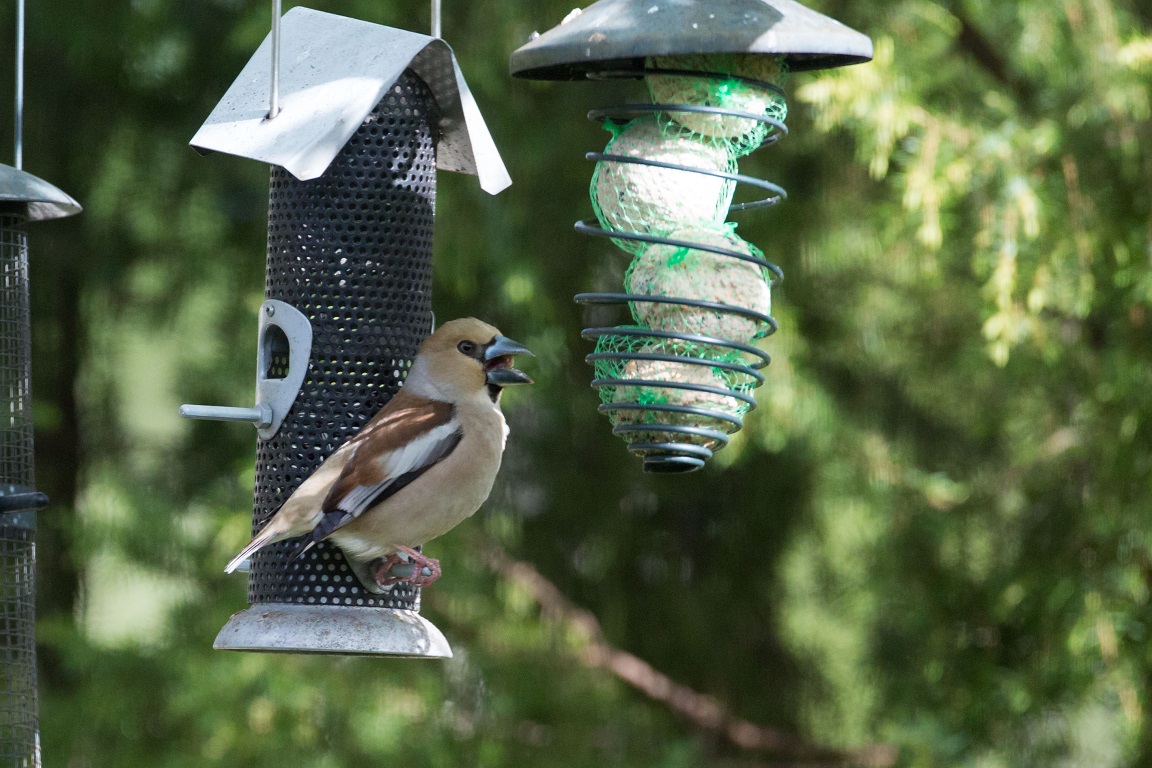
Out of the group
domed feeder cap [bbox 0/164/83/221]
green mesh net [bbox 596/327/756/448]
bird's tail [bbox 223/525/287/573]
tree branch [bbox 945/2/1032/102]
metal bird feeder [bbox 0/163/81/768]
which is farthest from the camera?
tree branch [bbox 945/2/1032/102]

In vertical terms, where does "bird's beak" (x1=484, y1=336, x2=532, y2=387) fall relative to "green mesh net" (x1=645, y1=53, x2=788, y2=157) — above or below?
below

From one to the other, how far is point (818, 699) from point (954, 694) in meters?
1.91

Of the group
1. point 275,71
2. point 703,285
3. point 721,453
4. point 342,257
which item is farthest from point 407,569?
point 721,453

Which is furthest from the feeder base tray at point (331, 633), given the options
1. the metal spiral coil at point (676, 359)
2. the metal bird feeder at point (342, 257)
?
the metal spiral coil at point (676, 359)

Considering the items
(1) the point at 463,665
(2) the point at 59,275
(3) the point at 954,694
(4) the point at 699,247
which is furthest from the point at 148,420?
(4) the point at 699,247

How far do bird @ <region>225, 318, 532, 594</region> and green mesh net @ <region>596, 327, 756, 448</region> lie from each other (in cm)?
46

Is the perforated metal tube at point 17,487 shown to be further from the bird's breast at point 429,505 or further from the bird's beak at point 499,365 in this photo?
the bird's beak at point 499,365

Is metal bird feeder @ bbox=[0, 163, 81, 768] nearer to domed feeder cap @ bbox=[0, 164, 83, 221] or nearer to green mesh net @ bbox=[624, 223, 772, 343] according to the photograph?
domed feeder cap @ bbox=[0, 164, 83, 221]

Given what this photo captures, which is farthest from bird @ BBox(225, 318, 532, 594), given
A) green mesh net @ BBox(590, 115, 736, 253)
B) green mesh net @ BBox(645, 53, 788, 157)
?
green mesh net @ BBox(645, 53, 788, 157)

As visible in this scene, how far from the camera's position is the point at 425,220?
584cm

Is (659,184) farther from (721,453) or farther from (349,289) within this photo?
(721,453)

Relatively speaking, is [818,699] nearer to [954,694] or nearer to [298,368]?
[954,694]

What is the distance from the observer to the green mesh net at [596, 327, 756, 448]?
15.6 feet

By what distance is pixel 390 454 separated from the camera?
17.2ft
